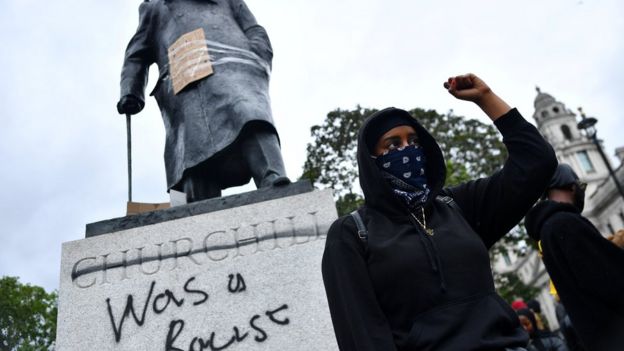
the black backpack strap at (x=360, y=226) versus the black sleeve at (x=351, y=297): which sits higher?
the black backpack strap at (x=360, y=226)

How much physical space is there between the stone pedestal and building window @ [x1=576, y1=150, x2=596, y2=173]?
60305 millimetres

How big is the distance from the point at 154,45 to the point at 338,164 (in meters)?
11.5

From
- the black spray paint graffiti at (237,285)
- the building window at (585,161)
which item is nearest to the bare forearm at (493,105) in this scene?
the black spray paint graffiti at (237,285)

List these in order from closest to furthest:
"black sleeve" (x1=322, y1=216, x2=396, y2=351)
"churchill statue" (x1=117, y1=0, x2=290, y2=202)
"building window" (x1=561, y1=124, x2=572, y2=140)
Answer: "black sleeve" (x1=322, y1=216, x2=396, y2=351) < "churchill statue" (x1=117, y1=0, x2=290, y2=202) < "building window" (x1=561, y1=124, x2=572, y2=140)

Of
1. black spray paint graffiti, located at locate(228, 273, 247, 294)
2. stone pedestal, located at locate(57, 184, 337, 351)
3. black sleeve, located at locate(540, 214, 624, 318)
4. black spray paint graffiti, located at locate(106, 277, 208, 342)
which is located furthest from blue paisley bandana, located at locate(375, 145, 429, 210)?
black spray paint graffiti, located at locate(106, 277, 208, 342)

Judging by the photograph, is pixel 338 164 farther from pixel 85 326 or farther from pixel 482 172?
pixel 85 326

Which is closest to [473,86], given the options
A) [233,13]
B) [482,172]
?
[233,13]

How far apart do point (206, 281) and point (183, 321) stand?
0.28 m

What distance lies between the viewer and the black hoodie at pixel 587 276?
2.21 metres

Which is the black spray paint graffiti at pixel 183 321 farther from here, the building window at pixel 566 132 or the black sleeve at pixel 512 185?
the building window at pixel 566 132

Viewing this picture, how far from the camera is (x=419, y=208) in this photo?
1.91 m

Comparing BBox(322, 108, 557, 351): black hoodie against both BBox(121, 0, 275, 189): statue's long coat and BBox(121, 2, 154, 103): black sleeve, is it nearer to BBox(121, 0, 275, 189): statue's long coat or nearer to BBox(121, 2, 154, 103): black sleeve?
BBox(121, 0, 275, 189): statue's long coat

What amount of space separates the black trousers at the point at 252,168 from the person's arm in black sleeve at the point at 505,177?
219 cm

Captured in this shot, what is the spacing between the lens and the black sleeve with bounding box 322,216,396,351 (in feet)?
5.11
